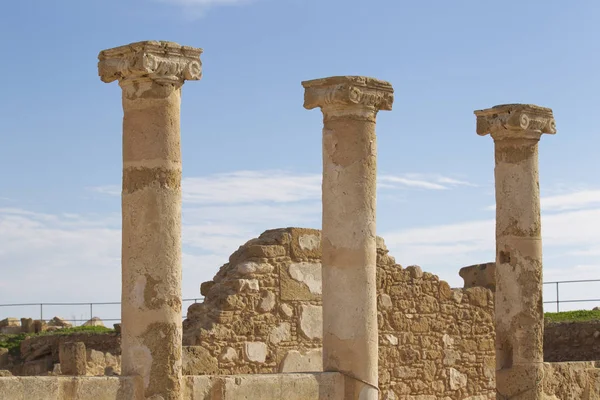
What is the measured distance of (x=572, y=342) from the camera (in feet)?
76.0

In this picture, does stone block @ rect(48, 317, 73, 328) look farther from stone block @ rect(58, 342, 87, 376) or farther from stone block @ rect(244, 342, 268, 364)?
stone block @ rect(244, 342, 268, 364)

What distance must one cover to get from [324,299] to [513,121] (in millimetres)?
3679

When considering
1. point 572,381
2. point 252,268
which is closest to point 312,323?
point 252,268

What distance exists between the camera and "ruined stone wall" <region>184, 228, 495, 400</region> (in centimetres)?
1435

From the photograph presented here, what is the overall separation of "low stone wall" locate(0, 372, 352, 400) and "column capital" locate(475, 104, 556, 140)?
13.4 ft

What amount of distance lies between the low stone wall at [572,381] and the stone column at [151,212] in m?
7.11

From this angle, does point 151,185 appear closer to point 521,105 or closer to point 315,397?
point 315,397

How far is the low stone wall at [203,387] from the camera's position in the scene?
9.34 m

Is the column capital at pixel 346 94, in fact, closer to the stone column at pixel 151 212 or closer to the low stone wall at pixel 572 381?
the stone column at pixel 151 212

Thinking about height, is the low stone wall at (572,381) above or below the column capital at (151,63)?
below

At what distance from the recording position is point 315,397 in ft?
37.3

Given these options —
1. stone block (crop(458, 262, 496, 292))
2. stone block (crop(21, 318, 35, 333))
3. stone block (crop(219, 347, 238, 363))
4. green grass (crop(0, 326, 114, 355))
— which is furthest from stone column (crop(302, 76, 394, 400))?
stone block (crop(21, 318, 35, 333))

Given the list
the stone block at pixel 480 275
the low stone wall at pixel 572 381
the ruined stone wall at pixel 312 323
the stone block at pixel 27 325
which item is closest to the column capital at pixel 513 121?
the ruined stone wall at pixel 312 323

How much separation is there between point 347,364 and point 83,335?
11866mm
